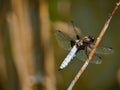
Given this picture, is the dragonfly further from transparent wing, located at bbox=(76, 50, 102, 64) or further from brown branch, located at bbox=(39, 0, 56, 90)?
brown branch, located at bbox=(39, 0, 56, 90)

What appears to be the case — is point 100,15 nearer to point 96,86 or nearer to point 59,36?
point 96,86

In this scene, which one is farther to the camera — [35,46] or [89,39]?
[35,46]

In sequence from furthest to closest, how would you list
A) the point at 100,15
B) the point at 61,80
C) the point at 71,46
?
1. the point at 100,15
2. the point at 61,80
3. the point at 71,46

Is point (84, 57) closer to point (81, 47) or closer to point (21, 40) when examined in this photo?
point (81, 47)

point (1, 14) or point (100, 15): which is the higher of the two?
point (1, 14)

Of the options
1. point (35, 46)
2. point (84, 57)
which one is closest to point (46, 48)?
point (35, 46)

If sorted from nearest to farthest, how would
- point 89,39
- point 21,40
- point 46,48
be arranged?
point 89,39
point 21,40
point 46,48

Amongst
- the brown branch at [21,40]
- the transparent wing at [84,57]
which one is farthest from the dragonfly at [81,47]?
the brown branch at [21,40]

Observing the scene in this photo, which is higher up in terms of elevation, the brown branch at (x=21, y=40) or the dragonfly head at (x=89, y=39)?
the dragonfly head at (x=89, y=39)

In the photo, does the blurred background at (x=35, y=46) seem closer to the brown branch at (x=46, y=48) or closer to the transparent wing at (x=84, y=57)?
the brown branch at (x=46, y=48)

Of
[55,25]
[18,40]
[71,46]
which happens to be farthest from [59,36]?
[55,25]

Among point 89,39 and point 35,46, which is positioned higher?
point 89,39
